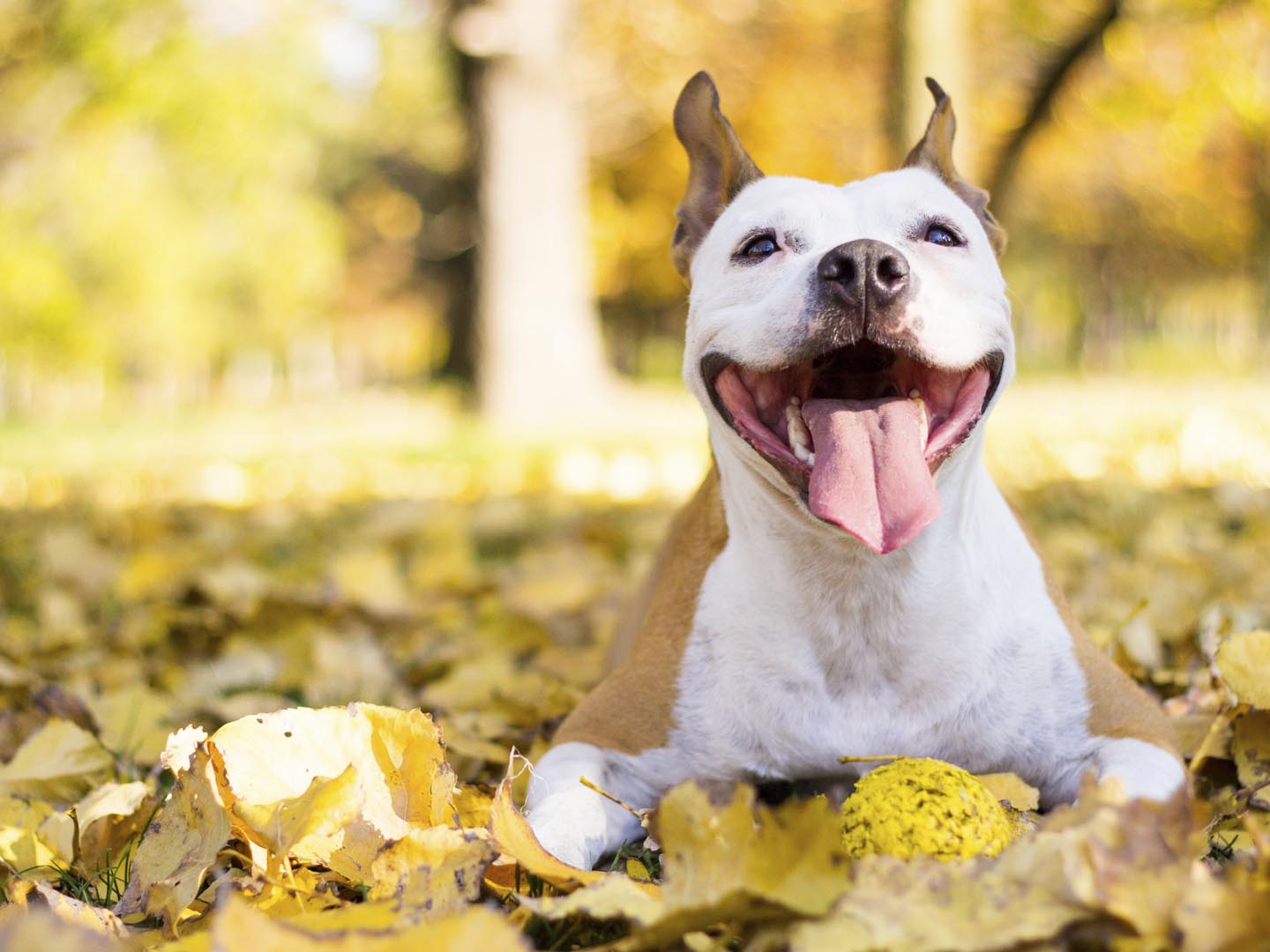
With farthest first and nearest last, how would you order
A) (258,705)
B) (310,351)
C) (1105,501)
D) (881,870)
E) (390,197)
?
(310,351), (390,197), (1105,501), (258,705), (881,870)

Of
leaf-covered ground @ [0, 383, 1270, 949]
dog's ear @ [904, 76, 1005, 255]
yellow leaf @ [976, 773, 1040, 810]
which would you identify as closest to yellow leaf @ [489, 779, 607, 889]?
leaf-covered ground @ [0, 383, 1270, 949]

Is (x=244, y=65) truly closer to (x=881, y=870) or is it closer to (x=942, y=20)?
(x=942, y=20)

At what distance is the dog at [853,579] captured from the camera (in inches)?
80.4

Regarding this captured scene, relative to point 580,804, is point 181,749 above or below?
above

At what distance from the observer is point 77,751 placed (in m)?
2.41

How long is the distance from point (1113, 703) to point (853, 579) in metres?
0.49

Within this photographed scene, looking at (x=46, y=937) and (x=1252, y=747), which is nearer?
(x=46, y=937)

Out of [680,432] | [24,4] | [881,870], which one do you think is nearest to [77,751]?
[881,870]

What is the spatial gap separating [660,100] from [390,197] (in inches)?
772

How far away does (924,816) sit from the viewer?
65.6 inches

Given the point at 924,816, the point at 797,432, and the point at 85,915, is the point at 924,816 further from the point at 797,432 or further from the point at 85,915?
the point at 85,915

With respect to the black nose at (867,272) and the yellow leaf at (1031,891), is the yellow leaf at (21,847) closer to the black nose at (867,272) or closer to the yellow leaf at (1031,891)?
the yellow leaf at (1031,891)

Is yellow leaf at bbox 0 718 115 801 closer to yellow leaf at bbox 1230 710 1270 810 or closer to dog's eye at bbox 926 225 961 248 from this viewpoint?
dog's eye at bbox 926 225 961 248

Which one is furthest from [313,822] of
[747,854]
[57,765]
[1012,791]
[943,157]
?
[943,157]
